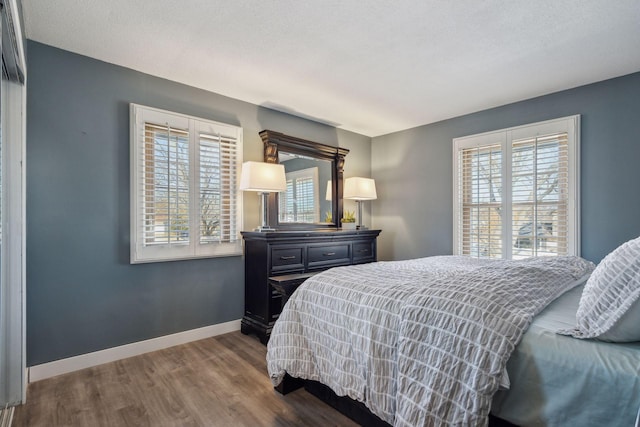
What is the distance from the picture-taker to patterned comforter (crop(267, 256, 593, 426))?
1221mm

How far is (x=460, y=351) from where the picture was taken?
1.26 metres

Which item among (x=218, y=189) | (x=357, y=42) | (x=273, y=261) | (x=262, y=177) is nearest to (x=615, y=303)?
(x=357, y=42)

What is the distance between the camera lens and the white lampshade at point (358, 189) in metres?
4.34

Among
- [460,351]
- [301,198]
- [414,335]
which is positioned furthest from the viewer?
[301,198]

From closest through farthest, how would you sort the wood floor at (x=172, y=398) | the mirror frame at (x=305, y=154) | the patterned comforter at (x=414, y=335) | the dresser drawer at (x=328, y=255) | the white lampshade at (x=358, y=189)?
1. the patterned comforter at (x=414, y=335)
2. the wood floor at (x=172, y=398)
3. the dresser drawer at (x=328, y=255)
4. the mirror frame at (x=305, y=154)
5. the white lampshade at (x=358, y=189)

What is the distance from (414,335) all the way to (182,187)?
2.53 m

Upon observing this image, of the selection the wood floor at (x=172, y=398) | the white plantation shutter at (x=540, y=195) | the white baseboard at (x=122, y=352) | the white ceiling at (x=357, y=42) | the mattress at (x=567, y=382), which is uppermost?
the white ceiling at (x=357, y=42)

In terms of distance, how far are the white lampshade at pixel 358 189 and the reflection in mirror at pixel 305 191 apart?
0.84 feet

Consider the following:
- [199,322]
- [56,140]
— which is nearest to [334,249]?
[199,322]

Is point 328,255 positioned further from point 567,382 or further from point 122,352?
point 567,382

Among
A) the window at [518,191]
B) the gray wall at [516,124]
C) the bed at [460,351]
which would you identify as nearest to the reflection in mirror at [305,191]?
the gray wall at [516,124]

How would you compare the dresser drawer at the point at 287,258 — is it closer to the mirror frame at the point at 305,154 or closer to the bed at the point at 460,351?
the mirror frame at the point at 305,154

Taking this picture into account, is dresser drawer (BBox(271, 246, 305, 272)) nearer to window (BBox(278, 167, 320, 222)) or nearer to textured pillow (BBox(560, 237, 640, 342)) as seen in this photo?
window (BBox(278, 167, 320, 222))

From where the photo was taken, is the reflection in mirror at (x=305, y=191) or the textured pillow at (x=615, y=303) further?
the reflection in mirror at (x=305, y=191)
